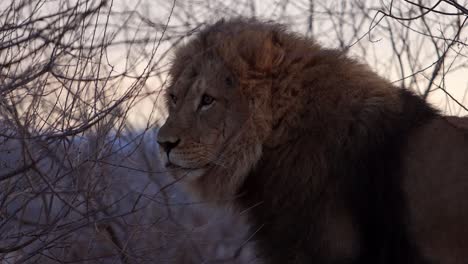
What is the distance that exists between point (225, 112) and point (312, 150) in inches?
23.9

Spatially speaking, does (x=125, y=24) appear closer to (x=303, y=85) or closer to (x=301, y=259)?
(x=303, y=85)

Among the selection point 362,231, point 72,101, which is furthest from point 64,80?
point 362,231

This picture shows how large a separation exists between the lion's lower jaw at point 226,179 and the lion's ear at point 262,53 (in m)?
0.49

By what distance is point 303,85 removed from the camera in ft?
17.4

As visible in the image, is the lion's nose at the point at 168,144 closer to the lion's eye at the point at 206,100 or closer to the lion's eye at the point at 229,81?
the lion's eye at the point at 206,100

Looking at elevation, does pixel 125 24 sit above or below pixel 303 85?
above

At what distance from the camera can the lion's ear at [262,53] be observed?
5391 mm

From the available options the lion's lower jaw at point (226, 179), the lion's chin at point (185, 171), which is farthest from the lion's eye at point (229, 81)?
the lion's chin at point (185, 171)

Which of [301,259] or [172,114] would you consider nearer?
[301,259]

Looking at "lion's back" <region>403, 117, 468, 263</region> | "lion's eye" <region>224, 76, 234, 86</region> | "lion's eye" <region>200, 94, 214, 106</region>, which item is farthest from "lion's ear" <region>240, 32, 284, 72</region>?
"lion's back" <region>403, 117, 468, 263</region>

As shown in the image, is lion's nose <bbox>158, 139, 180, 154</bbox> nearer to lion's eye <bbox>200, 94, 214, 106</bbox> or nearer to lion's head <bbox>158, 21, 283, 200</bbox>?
lion's head <bbox>158, 21, 283, 200</bbox>

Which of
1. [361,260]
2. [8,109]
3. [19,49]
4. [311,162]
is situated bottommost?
[361,260]

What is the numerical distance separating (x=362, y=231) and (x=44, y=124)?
1826mm

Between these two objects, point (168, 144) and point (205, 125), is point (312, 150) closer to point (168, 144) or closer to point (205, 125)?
point (205, 125)
